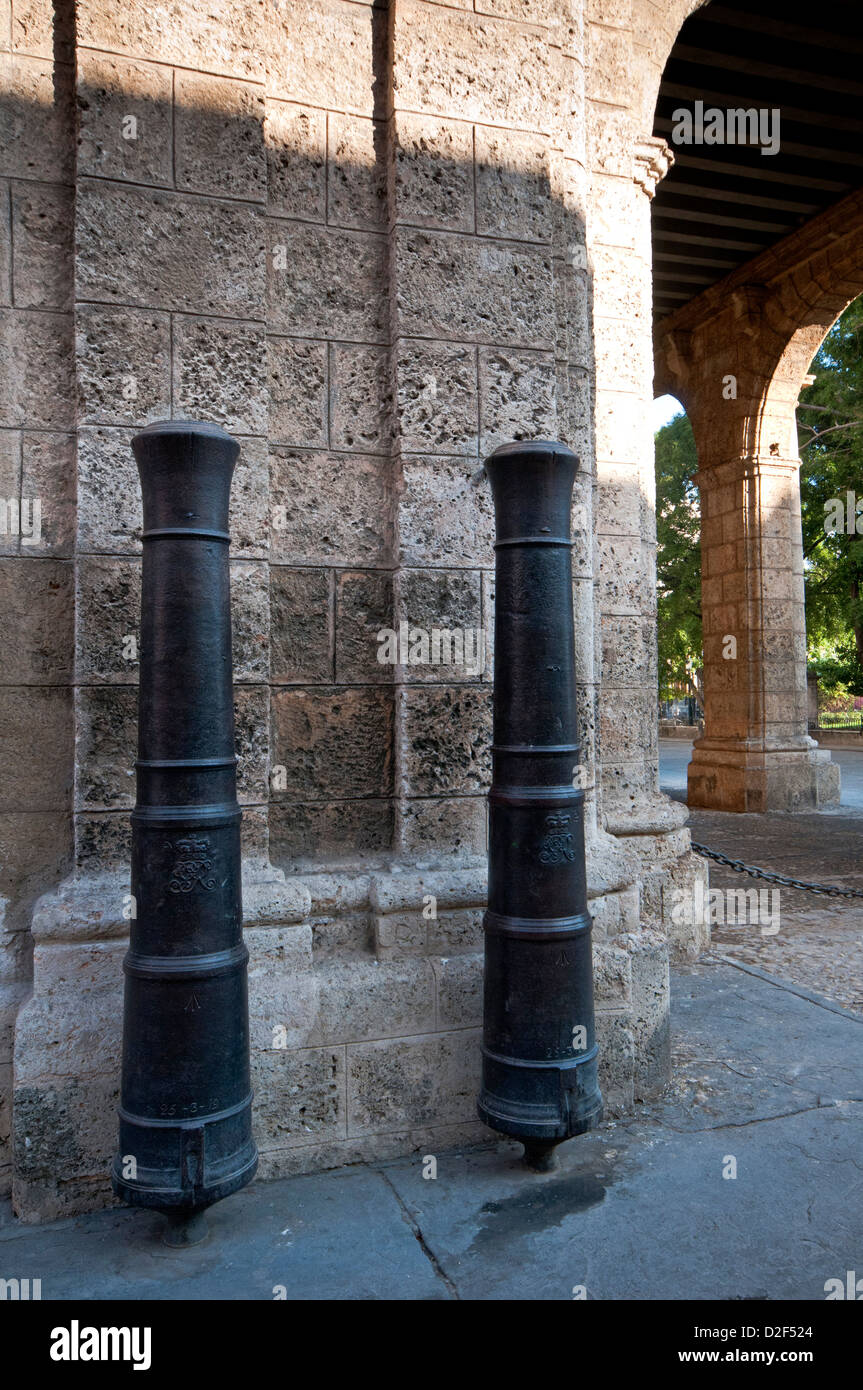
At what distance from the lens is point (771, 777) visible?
422 inches

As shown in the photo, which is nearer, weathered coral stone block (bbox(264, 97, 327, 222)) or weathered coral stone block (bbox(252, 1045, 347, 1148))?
weathered coral stone block (bbox(252, 1045, 347, 1148))

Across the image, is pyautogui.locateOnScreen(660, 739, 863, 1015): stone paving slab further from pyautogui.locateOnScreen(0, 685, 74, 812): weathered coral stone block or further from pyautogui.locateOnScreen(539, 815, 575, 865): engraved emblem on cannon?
pyautogui.locateOnScreen(0, 685, 74, 812): weathered coral stone block

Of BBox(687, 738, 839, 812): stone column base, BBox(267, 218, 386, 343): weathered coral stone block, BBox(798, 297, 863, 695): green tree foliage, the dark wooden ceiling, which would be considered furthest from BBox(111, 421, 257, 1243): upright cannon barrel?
BBox(798, 297, 863, 695): green tree foliage

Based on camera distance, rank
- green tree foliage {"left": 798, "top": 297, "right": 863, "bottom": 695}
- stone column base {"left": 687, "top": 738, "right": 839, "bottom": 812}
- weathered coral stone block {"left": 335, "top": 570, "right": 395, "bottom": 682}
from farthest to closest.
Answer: green tree foliage {"left": 798, "top": 297, "right": 863, "bottom": 695} → stone column base {"left": 687, "top": 738, "right": 839, "bottom": 812} → weathered coral stone block {"left": 335, "top": 570, "right": 395, "bottom": 682}

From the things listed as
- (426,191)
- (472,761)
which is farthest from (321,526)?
(426,191)

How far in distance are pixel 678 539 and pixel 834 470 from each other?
4996mm

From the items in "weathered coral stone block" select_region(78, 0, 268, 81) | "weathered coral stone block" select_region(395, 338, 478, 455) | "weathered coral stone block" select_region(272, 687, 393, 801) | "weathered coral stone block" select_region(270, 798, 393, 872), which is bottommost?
"weathered coral stone block" select_region(270, 798, 393, 872)

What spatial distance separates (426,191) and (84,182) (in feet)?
3.46

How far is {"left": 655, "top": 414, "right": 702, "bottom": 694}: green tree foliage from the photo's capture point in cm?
2358

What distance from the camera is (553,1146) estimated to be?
2.62m

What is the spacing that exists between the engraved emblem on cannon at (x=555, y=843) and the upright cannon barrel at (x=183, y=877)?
826 millimetres

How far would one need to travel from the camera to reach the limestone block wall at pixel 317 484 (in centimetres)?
273

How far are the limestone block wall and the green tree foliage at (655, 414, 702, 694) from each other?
68.2 feet

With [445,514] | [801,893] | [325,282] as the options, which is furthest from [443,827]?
[801,893]
